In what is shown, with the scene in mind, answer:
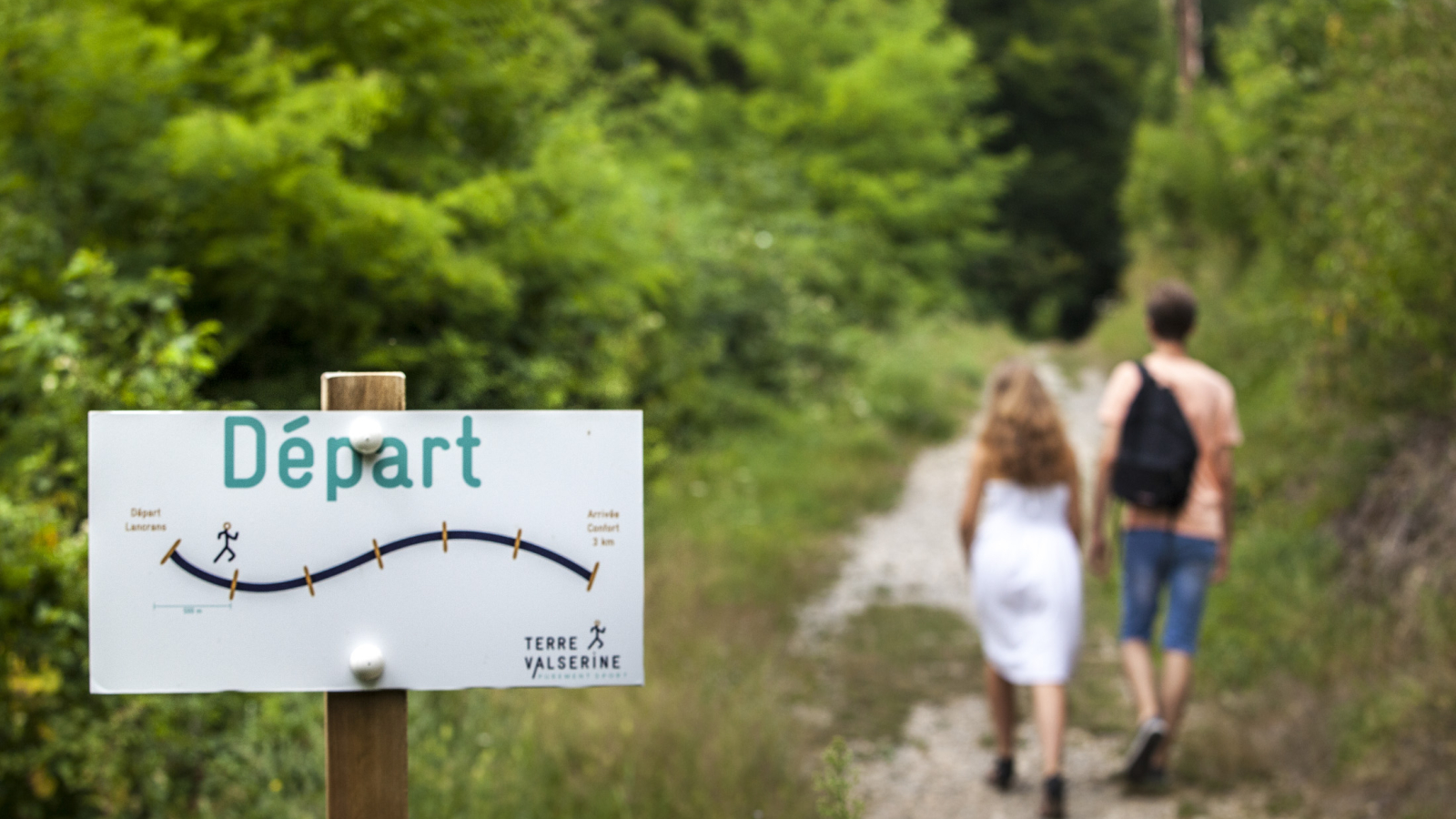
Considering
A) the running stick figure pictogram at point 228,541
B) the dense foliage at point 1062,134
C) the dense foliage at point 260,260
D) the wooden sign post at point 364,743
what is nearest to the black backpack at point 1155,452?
the dense foliage at point 260,260

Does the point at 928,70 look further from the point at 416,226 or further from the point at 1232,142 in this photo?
the point at 416,226

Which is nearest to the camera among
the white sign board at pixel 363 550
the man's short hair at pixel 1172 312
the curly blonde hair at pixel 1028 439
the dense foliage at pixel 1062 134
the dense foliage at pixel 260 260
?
the white sign board at pixel 363 550

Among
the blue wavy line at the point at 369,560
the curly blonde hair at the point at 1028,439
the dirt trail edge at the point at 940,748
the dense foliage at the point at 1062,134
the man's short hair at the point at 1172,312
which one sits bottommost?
the dirt trail edge at the point at 940,748

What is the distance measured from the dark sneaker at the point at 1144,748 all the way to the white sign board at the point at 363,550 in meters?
3.33

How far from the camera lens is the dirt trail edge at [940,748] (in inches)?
189

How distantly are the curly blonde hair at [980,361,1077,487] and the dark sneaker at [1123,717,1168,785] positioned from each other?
1.04 metres

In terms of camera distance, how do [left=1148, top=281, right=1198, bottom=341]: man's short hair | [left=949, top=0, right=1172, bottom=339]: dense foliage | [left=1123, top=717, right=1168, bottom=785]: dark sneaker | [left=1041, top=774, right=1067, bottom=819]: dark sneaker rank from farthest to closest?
1. [left=949, top=0, right=1172, bottom=339]: dense foliage
2. [left=1148, top=281, right=1198, bottom=341]: man's short hair
3. [left=1123, top=717, right=1168, bottom=785]: dark sneaker
4. [left=1041, top=774, right=1067, bottom=819]: dark sneaker

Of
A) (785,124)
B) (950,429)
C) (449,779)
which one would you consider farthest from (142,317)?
(785,124)

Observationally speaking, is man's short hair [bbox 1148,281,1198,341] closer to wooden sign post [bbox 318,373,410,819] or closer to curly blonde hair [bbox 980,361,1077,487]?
curly blonde hair [bbox 980,361,1077,487]

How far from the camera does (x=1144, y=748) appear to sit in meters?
4.77

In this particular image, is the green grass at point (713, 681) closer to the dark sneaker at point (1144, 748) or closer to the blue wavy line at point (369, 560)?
the dark sneaker at point (1144, 748)

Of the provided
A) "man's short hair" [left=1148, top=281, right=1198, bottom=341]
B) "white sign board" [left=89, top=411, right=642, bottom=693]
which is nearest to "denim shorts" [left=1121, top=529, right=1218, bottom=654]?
"man's short hair" [left=1148, top=281, right=1198, bottom=341]

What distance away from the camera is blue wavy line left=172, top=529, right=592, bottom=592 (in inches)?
80.9

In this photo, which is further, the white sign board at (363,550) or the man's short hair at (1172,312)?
the man's short hair at (1172,312)
